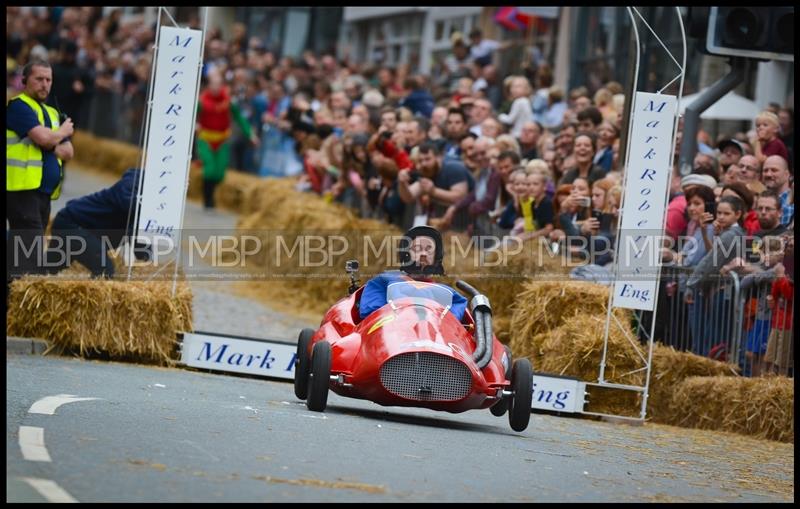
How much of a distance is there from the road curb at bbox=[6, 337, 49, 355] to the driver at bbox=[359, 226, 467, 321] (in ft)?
11.8

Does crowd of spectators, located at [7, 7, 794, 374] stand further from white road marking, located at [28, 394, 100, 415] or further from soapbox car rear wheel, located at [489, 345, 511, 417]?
white road marking, located at [28, 394, 100, 415]

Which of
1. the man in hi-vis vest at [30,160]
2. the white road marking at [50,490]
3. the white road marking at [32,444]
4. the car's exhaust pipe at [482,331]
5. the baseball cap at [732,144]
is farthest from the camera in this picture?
the baseball cap at [732,144]

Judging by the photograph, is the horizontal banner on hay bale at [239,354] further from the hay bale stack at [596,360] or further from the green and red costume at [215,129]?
the green and red costume at [215,129]

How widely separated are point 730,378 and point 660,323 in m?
1.62

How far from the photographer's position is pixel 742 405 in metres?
14.2

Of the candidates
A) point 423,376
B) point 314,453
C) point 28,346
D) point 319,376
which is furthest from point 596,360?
point 314,453

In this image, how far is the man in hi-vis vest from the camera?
50.6 feet

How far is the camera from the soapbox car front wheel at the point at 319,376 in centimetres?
1181

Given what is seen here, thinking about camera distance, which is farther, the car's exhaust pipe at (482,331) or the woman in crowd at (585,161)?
the woman in crowd at (585,161)

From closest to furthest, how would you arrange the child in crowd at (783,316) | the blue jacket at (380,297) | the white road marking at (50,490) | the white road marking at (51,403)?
the white road marking at (50,490), the white road marking at (51,403), the blue jacket at (380,297), the child in crowd at (783,316)

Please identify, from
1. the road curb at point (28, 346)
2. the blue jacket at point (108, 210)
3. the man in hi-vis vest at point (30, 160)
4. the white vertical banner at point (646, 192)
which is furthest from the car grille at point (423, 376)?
the blue jacket at point (108, 210)

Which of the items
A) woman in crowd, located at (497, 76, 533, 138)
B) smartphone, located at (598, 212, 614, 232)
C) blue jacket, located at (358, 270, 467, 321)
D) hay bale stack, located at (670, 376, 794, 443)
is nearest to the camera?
blue jacket, located at (358, 270, 467, 321)

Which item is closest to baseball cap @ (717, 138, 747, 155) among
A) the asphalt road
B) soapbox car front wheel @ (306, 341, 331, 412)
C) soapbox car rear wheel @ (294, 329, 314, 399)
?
the asphalt road

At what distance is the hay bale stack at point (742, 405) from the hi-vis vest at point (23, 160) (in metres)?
6.26
